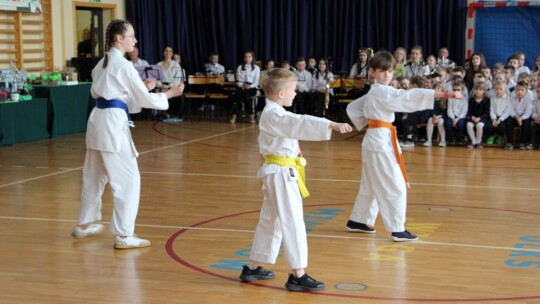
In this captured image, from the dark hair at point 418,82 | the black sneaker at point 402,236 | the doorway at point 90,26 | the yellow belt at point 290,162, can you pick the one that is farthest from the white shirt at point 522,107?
the doorway at point 90,26

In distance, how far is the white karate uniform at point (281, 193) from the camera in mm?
5117

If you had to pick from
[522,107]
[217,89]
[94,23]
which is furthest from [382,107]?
[94,23]

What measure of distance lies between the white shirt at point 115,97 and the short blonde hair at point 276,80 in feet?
4.13

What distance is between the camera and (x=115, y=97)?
6383 millimetres

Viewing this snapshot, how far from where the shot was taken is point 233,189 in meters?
9.07

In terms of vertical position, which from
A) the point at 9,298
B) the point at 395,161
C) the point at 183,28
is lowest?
the point at 9,298

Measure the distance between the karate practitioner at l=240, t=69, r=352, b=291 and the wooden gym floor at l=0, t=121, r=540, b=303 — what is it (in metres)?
0.20

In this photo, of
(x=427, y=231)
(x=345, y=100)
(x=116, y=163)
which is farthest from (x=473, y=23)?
(x=116, y=163)

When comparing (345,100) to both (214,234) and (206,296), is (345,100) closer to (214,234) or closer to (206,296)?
(214,234)

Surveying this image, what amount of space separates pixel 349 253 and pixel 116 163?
Result: 1.89m

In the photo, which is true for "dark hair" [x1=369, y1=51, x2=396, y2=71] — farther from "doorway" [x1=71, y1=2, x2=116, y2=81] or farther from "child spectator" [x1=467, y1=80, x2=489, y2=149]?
"doorway" [x1=71, y1=2, x2=116, y2=81]

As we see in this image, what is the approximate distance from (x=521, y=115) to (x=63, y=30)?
922 centimetres

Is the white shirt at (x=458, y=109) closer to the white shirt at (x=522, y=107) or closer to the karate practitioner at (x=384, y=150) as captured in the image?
the white shirt at (x=522, y=107)

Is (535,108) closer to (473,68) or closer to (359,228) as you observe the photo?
(473,68)
